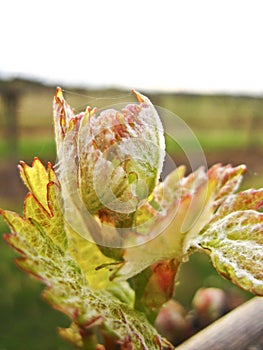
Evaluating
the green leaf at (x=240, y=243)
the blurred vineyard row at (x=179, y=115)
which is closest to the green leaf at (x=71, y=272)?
the green leaf at (x=240, y=243)

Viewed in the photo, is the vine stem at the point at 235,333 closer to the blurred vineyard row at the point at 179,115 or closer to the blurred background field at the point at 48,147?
the blurred background field at the point at 48,147

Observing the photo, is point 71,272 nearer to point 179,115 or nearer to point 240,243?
point 240,243

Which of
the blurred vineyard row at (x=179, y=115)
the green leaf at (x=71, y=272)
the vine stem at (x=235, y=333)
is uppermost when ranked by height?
the green leaf at (x=71, y=272)

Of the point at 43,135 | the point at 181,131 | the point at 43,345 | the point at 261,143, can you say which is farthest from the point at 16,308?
the point at 261,143

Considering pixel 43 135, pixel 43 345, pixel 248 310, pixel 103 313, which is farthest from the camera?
pixel 43 135

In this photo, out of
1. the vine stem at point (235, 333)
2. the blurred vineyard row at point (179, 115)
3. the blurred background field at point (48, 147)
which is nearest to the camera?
the vine stem at point (235, 333)

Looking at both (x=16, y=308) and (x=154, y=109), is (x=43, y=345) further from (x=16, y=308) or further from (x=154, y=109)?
(x=154, y=109)
